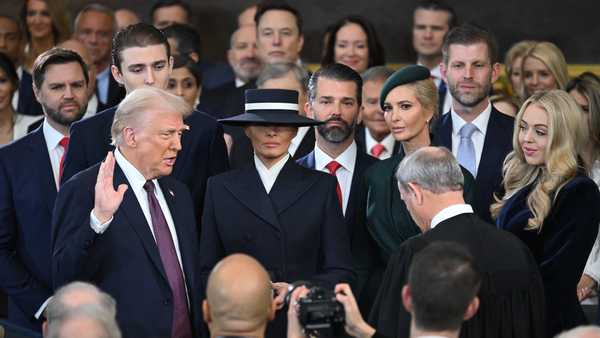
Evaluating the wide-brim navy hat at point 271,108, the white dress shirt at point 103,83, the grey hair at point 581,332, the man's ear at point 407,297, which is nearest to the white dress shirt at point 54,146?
the wide-brim navy hat at point 271,108

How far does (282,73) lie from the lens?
7984 millimetres

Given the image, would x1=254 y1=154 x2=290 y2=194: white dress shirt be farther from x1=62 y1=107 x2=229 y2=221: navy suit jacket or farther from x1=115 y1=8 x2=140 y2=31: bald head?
x1=115 y1=8 x2=140 y2=31: bald head

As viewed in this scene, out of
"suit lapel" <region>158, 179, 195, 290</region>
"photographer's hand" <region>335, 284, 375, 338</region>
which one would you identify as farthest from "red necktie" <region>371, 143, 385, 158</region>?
"photographer's hand" <region>335, 284, 375, 338</region>

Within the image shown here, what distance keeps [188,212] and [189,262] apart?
0.77ft

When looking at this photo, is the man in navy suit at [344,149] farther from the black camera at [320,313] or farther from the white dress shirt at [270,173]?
the black camera at [320,313]

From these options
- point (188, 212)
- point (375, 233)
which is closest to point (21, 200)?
point (188, 212)

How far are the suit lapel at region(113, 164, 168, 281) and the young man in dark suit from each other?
0.95 m

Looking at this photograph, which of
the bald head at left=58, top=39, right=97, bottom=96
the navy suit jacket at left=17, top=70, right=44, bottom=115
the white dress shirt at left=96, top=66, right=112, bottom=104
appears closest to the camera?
the bald head at left=58, top=39, right=97, bottom=96

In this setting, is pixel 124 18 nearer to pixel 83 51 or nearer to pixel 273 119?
pixel 83 51

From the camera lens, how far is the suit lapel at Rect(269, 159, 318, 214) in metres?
6.25

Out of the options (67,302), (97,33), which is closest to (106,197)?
(67,302)

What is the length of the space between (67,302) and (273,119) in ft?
5.49

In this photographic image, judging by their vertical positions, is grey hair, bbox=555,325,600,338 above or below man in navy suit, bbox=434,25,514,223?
below

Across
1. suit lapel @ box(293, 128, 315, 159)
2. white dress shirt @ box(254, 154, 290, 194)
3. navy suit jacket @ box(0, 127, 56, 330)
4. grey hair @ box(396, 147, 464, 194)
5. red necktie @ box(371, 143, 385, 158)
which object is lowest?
navy suit jacket @ box(0, 127, 56, 330)
